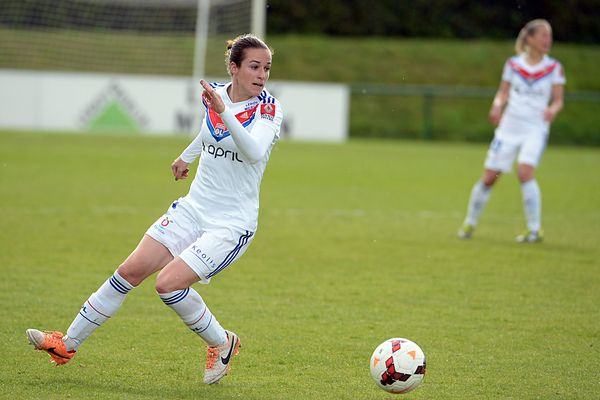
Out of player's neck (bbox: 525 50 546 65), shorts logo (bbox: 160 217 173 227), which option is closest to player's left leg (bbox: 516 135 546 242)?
player's neck (bbox: 525 50 546 65)

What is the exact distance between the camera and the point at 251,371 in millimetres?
5891

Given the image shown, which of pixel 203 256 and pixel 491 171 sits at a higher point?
pixel 203 256

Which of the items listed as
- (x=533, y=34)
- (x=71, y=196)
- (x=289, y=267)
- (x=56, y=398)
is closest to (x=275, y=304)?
(x=289, y=267)

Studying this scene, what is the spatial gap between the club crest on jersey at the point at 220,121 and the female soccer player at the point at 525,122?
6.42m

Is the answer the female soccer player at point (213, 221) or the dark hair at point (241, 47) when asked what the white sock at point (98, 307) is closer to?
the female soccer player at point (213, 221)

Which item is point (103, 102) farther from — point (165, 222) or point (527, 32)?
point (165, 222)

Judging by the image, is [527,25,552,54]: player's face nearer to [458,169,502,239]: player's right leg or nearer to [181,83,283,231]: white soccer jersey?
[458,169,502,239]: player's right leg

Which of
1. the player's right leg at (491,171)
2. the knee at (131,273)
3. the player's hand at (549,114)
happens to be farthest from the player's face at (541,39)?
the knee at (131,273)

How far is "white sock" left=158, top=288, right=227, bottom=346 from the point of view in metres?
5.44

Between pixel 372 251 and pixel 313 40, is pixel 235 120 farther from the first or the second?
pixel 313 40

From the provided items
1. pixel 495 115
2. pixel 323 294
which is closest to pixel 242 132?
pixel 323 294

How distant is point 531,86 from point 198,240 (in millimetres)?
7305

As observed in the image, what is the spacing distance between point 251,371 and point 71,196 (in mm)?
9277

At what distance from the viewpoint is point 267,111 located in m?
5.59
